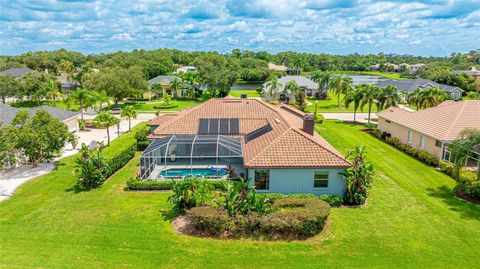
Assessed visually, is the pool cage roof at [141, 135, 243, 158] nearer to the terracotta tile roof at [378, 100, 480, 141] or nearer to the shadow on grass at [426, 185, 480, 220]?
the shadow on grass at [426, 185, 480, 220]

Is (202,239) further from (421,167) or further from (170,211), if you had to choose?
(421,167)

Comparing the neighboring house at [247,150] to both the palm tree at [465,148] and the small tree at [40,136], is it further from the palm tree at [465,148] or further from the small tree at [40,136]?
the palm tree at [465,148]

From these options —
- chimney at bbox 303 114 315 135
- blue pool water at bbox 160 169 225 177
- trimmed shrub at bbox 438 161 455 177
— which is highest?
chimney at bbox 303 114 315 135

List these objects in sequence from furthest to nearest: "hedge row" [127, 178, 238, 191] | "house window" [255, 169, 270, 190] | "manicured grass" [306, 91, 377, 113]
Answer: "manicured grass" [306, 91, 377, 113] < "hedge row" [127, 178, 238, 191] < "house window" [255, 169, 270, 190]

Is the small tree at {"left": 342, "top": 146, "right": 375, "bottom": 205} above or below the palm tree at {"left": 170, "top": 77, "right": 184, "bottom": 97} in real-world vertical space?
below

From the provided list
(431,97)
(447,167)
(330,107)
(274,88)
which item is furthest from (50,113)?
(431,97)

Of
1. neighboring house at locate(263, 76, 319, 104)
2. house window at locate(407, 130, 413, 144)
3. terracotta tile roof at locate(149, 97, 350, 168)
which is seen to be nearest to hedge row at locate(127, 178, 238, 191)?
terracotta tile roof at locate(149, 97, 350, 168)

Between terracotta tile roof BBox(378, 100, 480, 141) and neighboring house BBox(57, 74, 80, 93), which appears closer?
terracotta tile roof BBox(378, 100, 480, 141)
